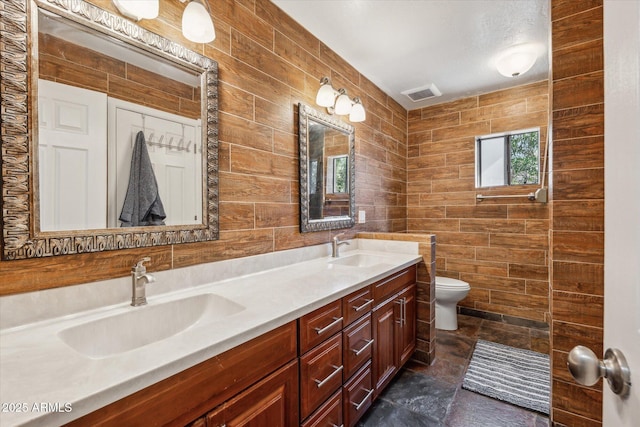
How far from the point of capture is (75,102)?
0.98m

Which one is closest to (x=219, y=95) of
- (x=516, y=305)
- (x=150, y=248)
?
(x=150, y=248)

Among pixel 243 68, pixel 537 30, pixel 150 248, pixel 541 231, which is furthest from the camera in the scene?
pixel 541 231

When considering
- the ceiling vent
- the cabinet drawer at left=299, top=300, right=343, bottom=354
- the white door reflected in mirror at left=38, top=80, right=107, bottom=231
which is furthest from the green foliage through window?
the white door reflected in mirror at left=38, top=80, right=107, bottom=231

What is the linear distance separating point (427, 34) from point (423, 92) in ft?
3.18

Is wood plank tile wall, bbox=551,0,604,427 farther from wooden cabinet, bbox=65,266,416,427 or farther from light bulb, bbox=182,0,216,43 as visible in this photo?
light bulb, bbox=182,0,216,43

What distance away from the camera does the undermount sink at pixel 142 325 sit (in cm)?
90

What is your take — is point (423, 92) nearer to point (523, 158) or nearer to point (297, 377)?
point (523, 158)

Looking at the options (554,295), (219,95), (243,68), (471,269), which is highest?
(243,68)

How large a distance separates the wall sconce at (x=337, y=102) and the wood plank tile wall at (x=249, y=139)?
0.08 m

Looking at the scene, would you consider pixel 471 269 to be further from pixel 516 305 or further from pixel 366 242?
pixel 366 242

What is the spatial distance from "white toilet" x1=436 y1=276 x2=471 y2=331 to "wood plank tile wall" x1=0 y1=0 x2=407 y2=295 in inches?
51.1

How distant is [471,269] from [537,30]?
7.26 ft

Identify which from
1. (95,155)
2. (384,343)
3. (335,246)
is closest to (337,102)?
(335,246)

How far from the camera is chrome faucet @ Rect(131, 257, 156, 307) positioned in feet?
3.49
